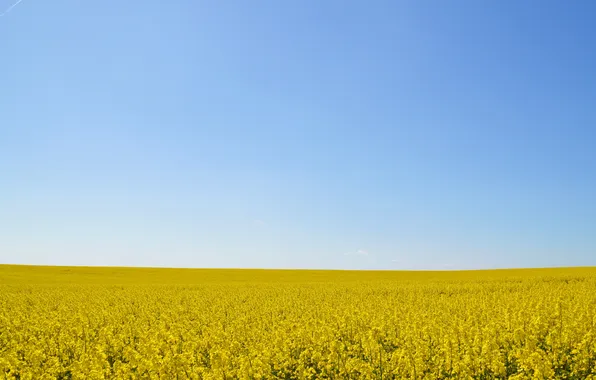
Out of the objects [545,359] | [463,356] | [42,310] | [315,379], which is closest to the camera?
[545,359]

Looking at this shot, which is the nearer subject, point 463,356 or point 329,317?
point 463,356

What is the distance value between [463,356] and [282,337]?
13.6 feet

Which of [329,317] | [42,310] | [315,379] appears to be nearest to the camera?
[315,379]

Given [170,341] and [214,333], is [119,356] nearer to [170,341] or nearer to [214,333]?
[170,341]

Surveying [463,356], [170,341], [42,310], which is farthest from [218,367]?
[42,310]

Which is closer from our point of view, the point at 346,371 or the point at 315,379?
the point at 346,371

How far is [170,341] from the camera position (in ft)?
34.9

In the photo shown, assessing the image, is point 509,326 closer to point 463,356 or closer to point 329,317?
point 463,356

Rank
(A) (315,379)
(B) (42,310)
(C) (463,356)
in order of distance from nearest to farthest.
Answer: (C) (463,356)
(A) (315,379)
(B) (42,310)

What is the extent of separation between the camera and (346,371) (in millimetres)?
8141

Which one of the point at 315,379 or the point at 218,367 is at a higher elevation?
the point at 218,367

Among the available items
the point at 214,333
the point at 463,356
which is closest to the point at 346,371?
the point at 463,356

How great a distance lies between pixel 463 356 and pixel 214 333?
6195 millimetres

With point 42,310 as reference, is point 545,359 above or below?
above
